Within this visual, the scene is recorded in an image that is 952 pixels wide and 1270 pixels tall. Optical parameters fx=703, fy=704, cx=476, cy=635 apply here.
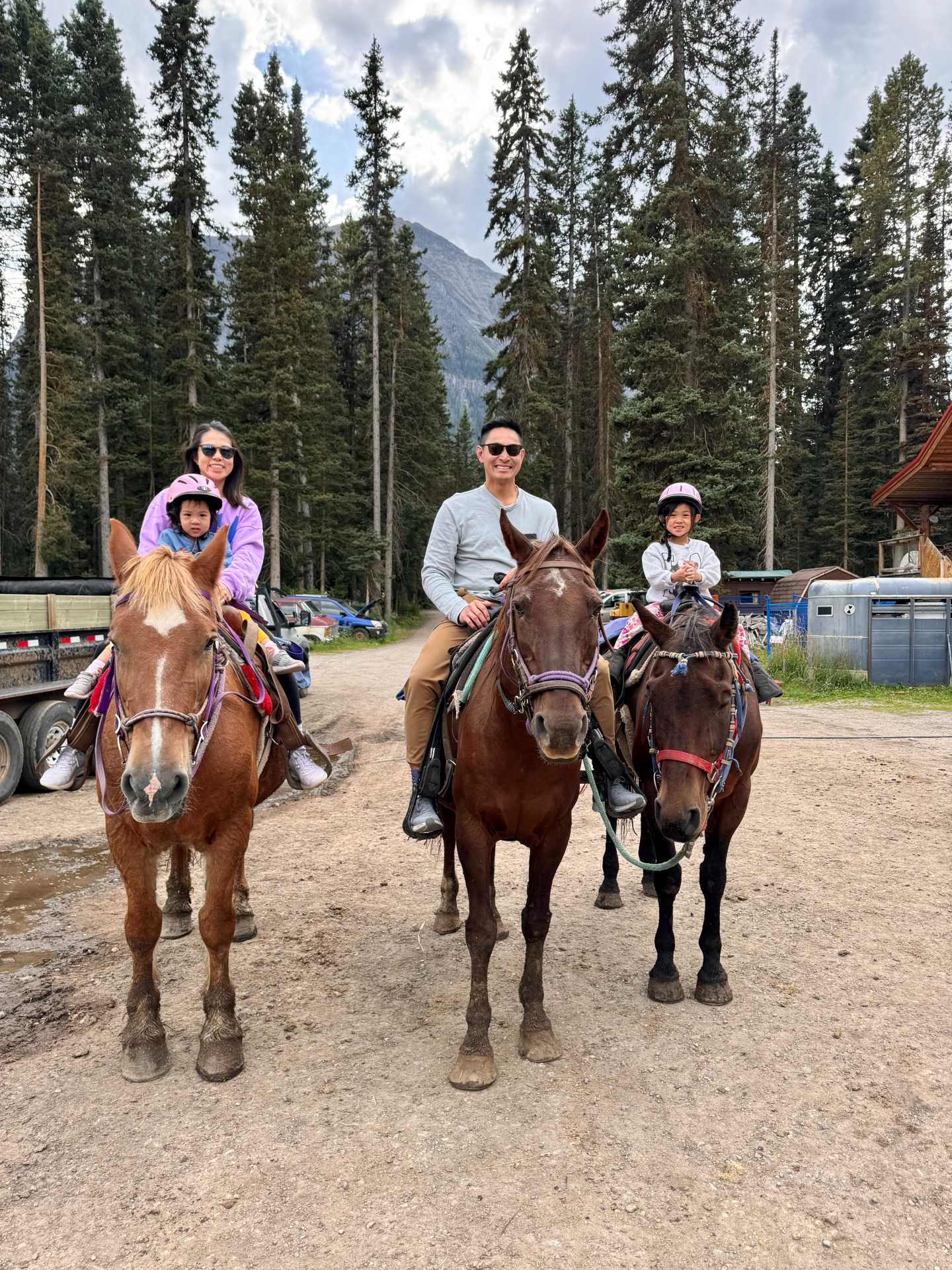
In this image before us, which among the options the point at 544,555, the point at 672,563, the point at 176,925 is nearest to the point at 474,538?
the point at 544,555

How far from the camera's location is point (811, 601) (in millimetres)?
16828

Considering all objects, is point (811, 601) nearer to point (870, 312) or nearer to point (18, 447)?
point (870, 312)

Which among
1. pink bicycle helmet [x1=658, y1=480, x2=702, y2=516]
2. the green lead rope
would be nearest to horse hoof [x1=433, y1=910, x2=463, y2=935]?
the green lead rope

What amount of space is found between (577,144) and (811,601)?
124 feet

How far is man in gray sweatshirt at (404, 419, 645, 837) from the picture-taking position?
155 inches

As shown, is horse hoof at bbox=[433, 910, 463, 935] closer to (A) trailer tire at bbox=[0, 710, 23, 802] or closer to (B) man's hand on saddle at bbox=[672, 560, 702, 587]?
(B) man's hand on saddle at bbox=[672, 560, 702, 587]

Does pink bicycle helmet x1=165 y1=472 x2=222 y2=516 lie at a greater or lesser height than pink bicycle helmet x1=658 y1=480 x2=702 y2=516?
lesser

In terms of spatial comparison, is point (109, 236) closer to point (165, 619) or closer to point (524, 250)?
point (524, 250)

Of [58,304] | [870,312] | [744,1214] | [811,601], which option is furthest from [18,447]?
[870,312]

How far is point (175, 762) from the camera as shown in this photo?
8.30 feet

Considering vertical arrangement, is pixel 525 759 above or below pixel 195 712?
below

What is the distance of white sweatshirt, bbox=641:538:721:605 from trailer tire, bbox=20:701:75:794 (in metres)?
6.65

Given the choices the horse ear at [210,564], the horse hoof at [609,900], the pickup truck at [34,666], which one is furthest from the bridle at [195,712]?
the pickup truck at [34,666]

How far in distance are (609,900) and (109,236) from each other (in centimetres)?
3845
